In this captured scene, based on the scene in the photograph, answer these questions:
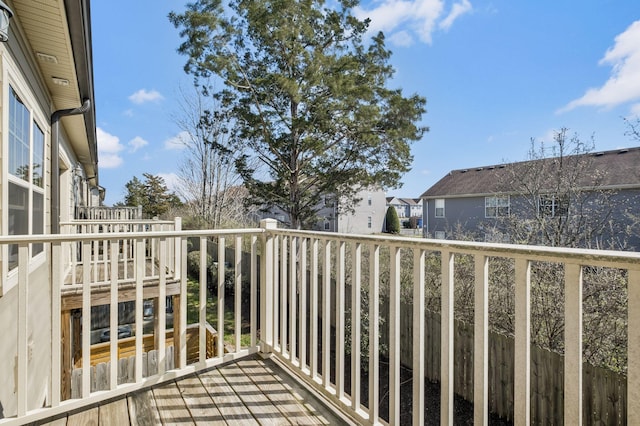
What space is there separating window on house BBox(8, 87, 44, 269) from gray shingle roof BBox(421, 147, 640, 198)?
7.69m

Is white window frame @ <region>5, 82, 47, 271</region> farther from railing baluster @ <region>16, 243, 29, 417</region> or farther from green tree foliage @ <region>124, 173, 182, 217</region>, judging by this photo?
green tree foliage @ <region>124, 173, 182, 217</region>

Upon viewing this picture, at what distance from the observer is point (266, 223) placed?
9.30 feet

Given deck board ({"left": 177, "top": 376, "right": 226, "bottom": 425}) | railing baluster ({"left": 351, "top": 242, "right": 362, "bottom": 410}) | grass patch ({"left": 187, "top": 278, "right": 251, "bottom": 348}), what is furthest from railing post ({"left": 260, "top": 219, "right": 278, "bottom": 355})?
grass patch ({"left": 187, "top": 278, "right": 251, "bottom": 348})

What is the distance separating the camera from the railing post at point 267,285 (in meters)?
2.77

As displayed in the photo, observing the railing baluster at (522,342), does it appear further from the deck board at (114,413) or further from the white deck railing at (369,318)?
the deck board at (114,413)

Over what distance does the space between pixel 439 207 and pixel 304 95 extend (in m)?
12.9

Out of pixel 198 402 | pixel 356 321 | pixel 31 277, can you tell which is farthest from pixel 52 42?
pixel 356 321

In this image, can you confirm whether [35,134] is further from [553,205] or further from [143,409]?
[553,205]

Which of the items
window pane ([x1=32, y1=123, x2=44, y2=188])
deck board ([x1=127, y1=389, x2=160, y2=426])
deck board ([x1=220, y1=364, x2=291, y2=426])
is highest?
window pane ([x1=32, y1=123, x2=44, y2=188])

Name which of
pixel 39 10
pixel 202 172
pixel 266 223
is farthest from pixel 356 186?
pixel 39 10

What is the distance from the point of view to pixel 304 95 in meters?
9.01

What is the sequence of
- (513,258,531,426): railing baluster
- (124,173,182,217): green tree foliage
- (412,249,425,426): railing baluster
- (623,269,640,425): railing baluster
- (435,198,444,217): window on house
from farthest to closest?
(124,173,182,217): green tree foliage
(435,198,444,217): window on house
(412,249,425,426): railing baluster
(513,258,531,426): railing baluster
(623,269,640,425): railing baluster

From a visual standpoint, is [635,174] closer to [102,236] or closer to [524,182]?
[524,182]

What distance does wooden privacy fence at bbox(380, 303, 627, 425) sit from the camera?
9.93 ft
